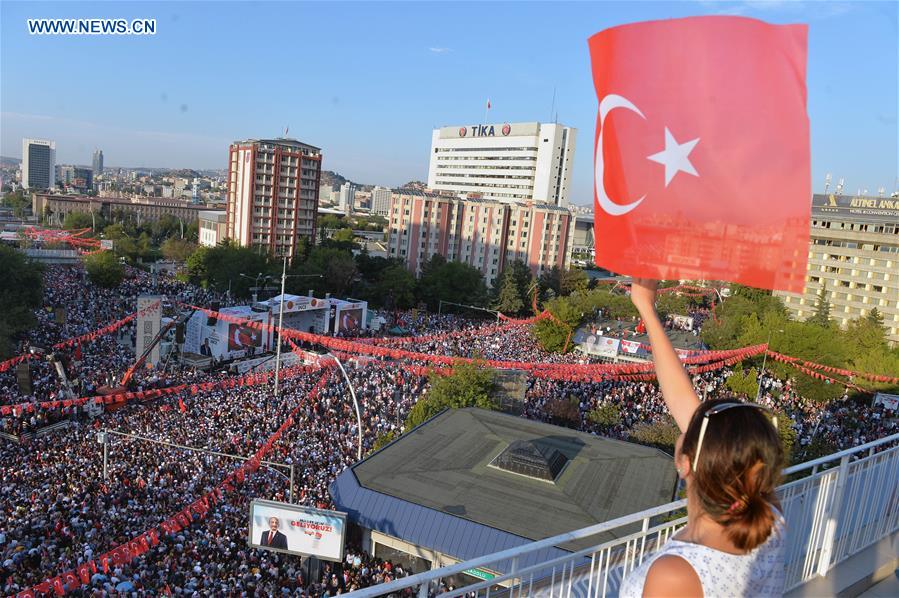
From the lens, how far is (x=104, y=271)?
43.8m

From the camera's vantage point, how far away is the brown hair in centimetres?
136

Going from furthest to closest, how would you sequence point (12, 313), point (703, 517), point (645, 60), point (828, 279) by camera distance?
point (828, 279) < point (12, 313) < point (645, 60) < point (703, 517)

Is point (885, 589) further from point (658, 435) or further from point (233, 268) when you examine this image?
point (233, 268)

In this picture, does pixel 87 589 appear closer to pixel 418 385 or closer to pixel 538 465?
pixel 538 465

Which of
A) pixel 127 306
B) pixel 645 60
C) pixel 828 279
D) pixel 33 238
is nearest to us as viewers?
pixel 645 60

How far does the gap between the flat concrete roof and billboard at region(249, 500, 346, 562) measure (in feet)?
6.23

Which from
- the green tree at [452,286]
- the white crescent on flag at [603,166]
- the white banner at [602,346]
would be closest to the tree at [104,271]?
the green tree at [452,286]

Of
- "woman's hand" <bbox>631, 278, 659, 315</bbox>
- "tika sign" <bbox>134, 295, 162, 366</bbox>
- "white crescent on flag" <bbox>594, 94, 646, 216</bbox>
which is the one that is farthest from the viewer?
"tika sign" <bbox>134, 295, 162, 366</bbox>

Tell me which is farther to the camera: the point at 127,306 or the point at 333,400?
the point at 127,306

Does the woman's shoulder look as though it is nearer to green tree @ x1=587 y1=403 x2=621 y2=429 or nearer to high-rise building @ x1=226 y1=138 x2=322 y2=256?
green tree @ x1=587 y1=403 x2=621 y2=429

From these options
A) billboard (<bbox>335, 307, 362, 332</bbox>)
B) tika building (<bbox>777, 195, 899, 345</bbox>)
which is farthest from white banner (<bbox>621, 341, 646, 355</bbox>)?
tika building (<bbox>777, 195, 899, 345</bbox>)

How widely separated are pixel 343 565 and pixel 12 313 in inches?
958

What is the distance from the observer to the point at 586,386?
83.9ft

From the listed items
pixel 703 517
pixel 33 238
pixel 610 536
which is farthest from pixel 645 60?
pixel 33 238
